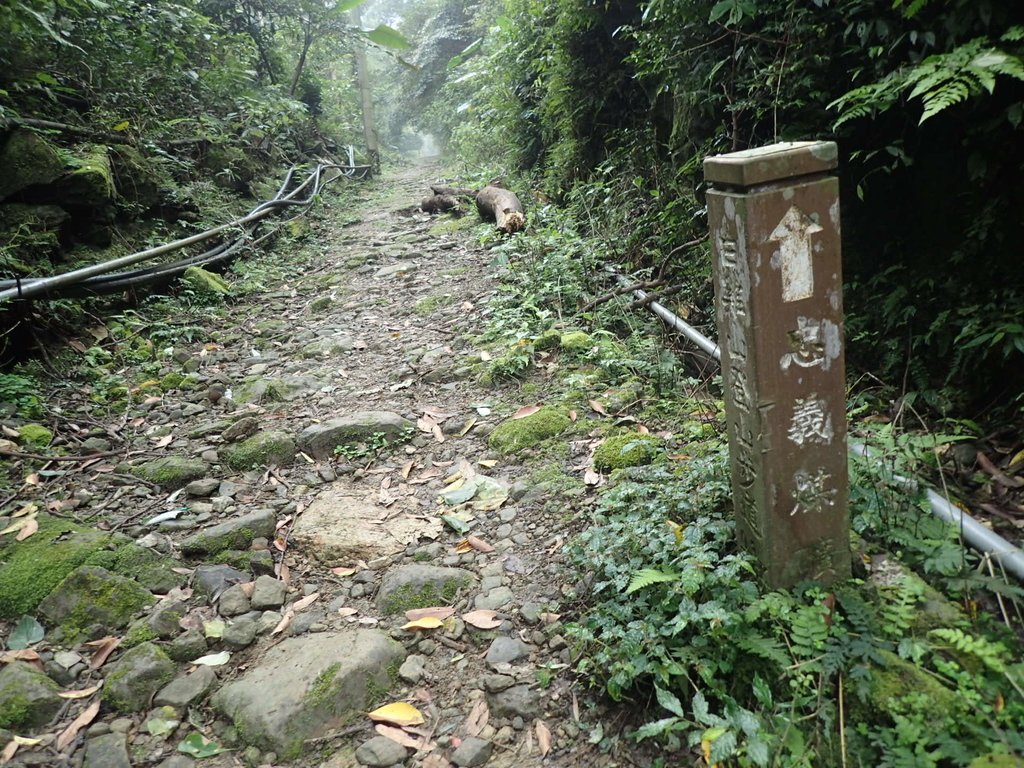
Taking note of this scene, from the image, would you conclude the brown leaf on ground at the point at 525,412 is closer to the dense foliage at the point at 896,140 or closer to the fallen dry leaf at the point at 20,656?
the dense foliage at the point at 896,140

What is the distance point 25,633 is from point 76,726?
0.57 m

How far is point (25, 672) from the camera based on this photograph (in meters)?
2.45

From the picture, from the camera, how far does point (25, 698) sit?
7.73 feet

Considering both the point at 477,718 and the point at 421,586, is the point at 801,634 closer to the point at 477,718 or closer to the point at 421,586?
the point at 477,718

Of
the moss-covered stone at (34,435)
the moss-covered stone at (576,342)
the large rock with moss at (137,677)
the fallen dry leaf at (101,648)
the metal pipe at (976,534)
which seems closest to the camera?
the metal pipe at (976,534)

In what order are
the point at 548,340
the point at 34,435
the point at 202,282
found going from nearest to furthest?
the point at 34,435, the point at 548,340, the point at 202,282

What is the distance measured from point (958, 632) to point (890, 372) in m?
1.90

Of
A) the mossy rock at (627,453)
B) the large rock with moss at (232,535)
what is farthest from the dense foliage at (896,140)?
the large rock with moss at (232,535)

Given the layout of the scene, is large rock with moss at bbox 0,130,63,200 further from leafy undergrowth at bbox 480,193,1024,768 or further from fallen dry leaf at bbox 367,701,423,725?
leafy undergrowth at bbox 480,193,1024,768

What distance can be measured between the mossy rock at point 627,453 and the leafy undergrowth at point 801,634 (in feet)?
0.94

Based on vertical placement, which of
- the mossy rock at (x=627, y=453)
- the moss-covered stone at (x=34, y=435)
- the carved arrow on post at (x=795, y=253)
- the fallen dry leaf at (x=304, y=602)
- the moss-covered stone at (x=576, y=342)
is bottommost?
the fallen dry leaf at (x=304, y=602)

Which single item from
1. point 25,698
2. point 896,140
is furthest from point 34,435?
point 896,140

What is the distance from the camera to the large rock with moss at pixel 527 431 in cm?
404

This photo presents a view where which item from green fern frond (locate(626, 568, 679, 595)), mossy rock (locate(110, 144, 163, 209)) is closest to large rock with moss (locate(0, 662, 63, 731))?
green fern frond (locate(626, 568, 679, 595))
